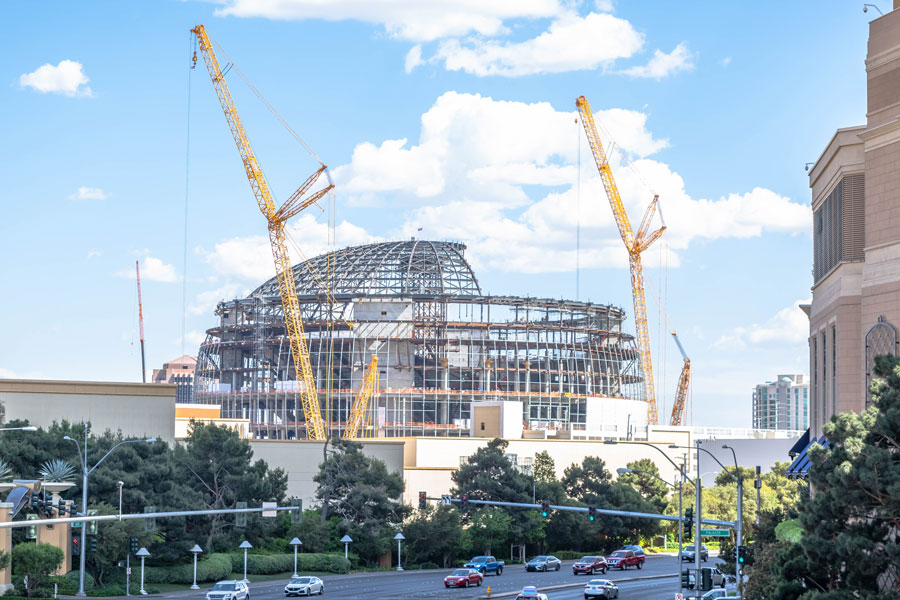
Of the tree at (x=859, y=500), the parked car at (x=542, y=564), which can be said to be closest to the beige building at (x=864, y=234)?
the tree at (x=859, y=500)

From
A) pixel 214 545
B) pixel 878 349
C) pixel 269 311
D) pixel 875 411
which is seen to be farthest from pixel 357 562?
pixel 269 311

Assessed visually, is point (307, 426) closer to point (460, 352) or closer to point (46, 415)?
point (460, 352)

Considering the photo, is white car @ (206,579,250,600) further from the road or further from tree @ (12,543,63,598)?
tree @ (12,543,63,598)

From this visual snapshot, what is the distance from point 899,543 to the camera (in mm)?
34188

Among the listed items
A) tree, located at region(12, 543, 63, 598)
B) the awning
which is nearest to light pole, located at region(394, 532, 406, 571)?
tree, located at region(12, 543, 63, 598)

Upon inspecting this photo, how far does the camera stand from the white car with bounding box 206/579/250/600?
66375mm

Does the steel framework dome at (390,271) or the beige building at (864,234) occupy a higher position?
the steel framework dome at (390,271)

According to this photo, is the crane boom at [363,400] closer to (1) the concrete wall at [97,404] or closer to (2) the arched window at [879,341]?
(1) the concrete wall at [97,404]

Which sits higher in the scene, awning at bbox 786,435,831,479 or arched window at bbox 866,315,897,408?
arched window at bbox 866,315,897,408

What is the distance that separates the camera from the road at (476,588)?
244 ft

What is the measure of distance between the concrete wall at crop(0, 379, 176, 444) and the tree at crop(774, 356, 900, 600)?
7197 centimetres

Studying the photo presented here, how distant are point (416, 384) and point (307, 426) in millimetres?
19400

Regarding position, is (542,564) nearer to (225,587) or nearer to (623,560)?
(623,560)

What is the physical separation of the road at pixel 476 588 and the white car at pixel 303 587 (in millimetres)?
876
